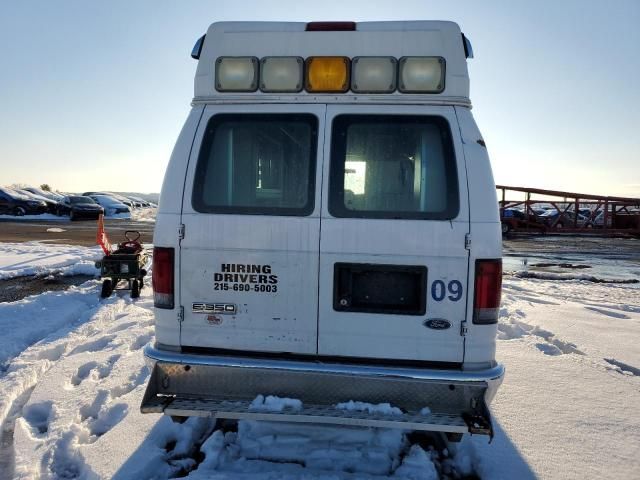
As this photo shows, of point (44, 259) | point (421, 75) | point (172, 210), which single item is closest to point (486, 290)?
point (421, 75)

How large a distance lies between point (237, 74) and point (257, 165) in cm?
62

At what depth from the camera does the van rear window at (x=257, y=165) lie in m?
2.93

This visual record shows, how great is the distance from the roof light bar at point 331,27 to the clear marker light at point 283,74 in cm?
22

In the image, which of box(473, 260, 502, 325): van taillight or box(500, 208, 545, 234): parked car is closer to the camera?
box(473, 260, 502, 325): van taillight

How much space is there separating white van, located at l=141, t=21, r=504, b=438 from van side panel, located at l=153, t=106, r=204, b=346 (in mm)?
13

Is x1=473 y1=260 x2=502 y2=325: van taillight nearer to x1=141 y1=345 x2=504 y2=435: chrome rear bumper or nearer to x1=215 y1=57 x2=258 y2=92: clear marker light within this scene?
x1=141 y1=345 x2=504 y2=435: chrome rear bumper

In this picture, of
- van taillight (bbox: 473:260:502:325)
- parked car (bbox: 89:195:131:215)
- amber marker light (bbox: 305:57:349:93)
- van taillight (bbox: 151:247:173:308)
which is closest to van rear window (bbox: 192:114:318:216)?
amber marker light (bbox: 305:57:349:93)

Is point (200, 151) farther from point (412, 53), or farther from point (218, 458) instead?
point (218, 458)

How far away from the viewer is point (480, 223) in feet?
9.00

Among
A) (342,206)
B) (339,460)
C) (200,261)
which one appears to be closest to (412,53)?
(342,206)

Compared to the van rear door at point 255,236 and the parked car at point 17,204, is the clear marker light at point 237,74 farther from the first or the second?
the parked car at point 17,204

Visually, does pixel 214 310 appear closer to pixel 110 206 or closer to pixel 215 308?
pixel 215 308

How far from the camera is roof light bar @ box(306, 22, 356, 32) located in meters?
2.96

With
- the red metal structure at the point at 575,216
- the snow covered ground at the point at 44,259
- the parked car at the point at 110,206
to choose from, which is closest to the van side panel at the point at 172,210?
the snow covered ground at the point at 44,259
